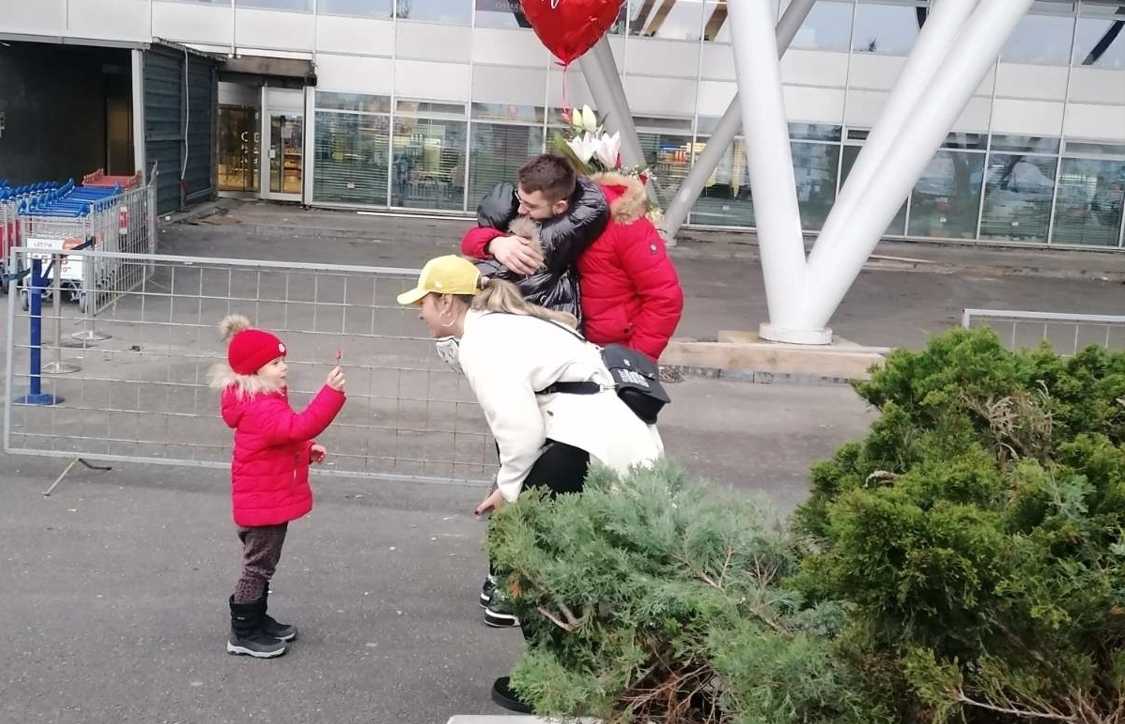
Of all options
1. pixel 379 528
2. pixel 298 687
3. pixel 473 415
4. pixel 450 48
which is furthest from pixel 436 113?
pixel 298 687

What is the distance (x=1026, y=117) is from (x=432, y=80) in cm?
1335

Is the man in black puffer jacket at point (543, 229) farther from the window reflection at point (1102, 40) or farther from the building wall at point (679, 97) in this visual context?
the window reflection at point (1102, 40)

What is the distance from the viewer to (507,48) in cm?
2495

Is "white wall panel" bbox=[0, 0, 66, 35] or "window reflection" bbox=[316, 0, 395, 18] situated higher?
"window reflection" bbox=[316, 0, 395, 18]

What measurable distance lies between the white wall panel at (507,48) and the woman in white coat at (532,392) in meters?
22.0

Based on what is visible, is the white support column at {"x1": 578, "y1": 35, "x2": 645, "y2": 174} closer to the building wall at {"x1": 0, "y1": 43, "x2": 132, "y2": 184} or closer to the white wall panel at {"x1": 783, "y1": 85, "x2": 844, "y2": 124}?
the white wall panel at {"x1": 783, "y1": 85, "x2": 844, "y2": 124}

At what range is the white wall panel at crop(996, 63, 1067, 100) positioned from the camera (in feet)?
82.7

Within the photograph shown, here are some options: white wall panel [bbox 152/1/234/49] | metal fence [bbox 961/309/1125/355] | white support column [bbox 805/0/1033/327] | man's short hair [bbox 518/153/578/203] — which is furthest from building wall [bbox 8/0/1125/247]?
man's short hair [bbox 518/153/578/203]

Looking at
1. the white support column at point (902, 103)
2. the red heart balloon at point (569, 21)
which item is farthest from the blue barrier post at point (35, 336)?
the white support column at point (902, 103)

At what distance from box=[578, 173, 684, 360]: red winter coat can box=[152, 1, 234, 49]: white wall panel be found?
22.4 m

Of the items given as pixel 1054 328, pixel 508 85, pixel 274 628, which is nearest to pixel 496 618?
pixel 274 628

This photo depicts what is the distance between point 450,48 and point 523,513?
23.4 m

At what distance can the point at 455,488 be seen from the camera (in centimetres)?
718

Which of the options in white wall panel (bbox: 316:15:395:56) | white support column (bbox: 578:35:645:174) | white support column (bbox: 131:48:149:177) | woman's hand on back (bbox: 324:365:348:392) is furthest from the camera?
white wall panel (bbox: 316:15:395:56)
